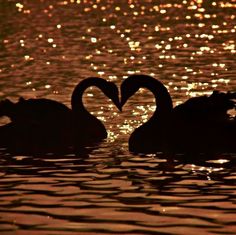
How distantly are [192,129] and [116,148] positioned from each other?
4.53 ft

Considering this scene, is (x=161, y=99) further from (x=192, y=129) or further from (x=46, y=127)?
(x=46, y=127)

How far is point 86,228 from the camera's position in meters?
15.4

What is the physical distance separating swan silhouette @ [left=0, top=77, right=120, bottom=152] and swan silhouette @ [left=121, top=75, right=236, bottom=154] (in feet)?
4.40

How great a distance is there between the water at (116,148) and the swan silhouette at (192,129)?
50cm

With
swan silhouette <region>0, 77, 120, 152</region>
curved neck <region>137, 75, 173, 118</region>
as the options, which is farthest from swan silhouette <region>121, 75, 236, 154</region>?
swan silhouette <region>0, 77, 120, 152</region>

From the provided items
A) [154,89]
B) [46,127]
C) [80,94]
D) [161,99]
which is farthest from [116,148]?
[80,94]

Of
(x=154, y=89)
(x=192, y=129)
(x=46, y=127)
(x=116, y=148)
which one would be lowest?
(x=116, y=148)

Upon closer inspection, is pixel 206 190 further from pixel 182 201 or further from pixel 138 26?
pixel 138 26

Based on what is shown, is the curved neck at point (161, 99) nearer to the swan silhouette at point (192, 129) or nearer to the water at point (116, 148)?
the swan silhouette at point (192, 129)

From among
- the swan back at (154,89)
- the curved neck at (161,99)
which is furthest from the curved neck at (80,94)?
the curved neck at (161,99)

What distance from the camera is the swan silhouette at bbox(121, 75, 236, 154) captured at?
2117 centimetres

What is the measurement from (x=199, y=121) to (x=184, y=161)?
47.3 inches

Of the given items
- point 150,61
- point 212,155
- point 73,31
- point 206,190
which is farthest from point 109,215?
point 73,31

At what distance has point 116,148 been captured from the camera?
2227 cm
